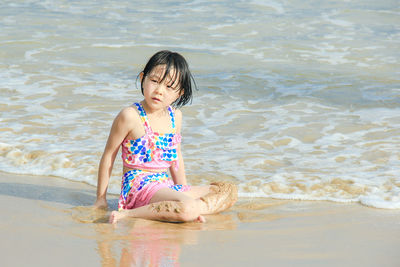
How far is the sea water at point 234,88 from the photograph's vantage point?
14.8ft

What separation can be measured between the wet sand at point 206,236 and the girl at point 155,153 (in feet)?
0.33

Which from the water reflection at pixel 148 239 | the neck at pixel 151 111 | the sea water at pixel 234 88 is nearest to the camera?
the water reflection at pixel 148 239

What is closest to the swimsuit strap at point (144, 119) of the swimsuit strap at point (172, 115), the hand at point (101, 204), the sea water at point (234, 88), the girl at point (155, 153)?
the girl at point (155, 153)

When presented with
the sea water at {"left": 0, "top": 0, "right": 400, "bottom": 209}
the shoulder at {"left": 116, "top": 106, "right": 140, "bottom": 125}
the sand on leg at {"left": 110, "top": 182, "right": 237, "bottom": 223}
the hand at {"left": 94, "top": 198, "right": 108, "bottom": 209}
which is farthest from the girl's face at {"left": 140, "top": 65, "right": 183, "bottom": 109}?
the sea water at {"left": 0, "top": 0, "right": 400, "bottom": 209}

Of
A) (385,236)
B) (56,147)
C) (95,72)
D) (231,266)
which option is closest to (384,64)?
(95,72)

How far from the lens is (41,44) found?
31.5 ft

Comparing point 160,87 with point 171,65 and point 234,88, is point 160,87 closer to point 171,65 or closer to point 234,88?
point 171,65

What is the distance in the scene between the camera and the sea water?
4508 millimetres

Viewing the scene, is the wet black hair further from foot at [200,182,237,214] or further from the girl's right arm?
foot at [200,182,237,214]

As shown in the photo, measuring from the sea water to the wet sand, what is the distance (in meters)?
0.40

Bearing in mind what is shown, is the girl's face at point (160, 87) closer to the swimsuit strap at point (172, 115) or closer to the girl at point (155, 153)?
the girl at point (155, 153)

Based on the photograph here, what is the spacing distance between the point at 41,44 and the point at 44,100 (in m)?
3.43

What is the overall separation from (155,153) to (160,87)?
41cm

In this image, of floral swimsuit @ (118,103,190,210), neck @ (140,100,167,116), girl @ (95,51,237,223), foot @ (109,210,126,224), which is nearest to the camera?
foot @ (109,210,126,224)
